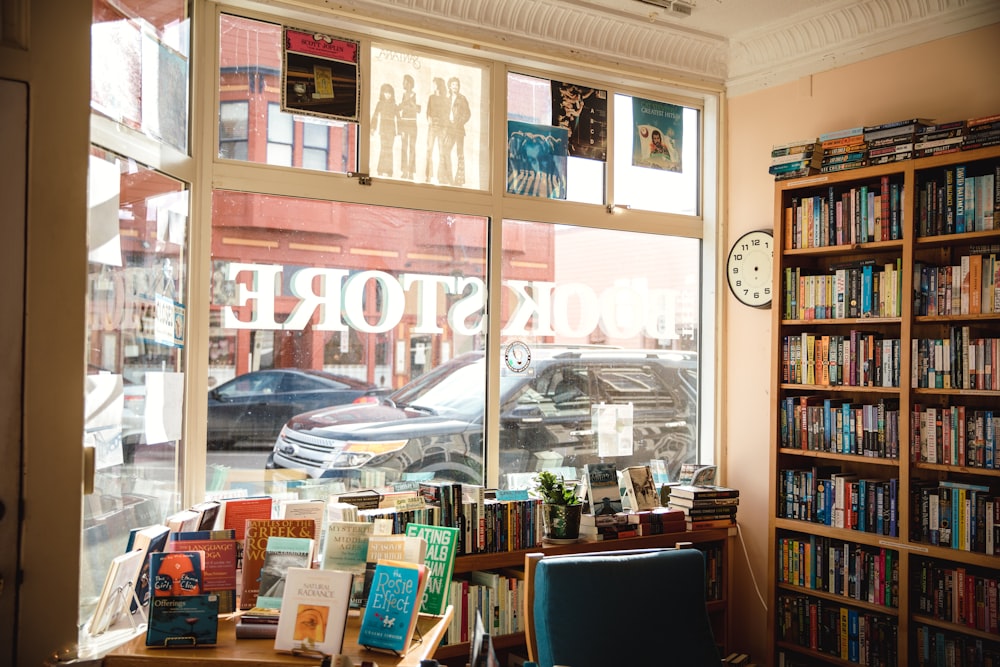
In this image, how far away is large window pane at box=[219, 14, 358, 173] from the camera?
125 inches

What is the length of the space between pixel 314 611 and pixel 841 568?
2498 millimetres

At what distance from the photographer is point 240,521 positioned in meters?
2.79

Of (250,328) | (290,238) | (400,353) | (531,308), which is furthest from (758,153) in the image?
(250,328)

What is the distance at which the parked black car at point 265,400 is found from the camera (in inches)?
124

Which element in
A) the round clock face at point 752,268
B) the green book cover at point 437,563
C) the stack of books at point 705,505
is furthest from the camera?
the round clock face at point 752,268

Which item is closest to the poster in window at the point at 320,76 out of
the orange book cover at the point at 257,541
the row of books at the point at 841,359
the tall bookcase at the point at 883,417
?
the orange book cover at the point at 257,541

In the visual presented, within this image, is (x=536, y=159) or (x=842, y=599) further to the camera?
(x=536, y=159)

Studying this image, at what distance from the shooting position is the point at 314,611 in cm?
217

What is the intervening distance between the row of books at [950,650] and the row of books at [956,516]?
36 centimetres

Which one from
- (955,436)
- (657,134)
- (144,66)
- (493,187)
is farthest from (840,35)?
(144,66)

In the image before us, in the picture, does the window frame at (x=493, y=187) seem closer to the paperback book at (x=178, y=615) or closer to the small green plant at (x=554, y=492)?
the small green plant at (x=554, y=492)

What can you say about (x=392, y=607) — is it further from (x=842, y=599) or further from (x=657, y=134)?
(x=657, y=134)

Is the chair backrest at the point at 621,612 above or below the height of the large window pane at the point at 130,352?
below

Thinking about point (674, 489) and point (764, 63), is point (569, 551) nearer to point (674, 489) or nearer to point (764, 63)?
point (674, 489)
